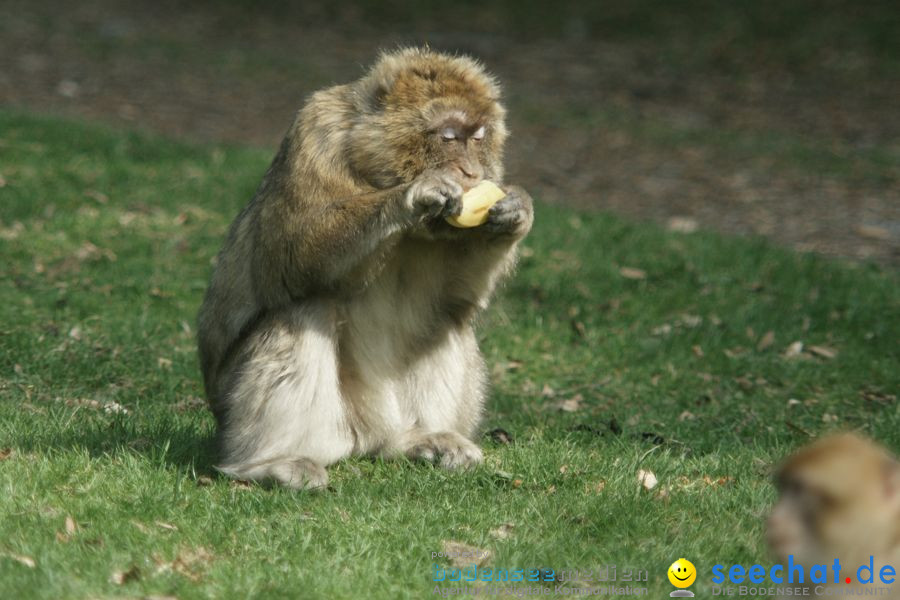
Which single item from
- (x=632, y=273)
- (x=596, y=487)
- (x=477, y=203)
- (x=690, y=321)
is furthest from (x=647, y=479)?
(x=632, y=273)

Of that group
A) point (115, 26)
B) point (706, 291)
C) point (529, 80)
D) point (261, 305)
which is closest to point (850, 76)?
point (529, 80)

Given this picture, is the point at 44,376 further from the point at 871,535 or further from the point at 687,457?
the point at 871,535

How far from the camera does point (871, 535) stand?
2.91m

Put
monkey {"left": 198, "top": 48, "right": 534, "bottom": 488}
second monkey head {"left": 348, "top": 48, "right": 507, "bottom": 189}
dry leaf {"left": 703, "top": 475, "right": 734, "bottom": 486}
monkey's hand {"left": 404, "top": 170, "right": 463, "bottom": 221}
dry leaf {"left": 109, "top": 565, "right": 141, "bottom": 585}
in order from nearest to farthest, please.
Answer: dry leaf {"left": 109, "top": 565, "right": 141, "bottom": 585}
monkey's hand {"left": 404, "top": 170, "right": 463, "bottom": 221}
monkey {"left": 198, "top": 48, "right": 534, "bottom": 488}
second monkey head {"left": 348, "top": 48, "right": 507, "bottom": 189}
dry leaf {"left": 703, "top": 475, "right": 734, "bottom": 486}

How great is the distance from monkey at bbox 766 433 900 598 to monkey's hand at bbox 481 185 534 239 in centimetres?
230

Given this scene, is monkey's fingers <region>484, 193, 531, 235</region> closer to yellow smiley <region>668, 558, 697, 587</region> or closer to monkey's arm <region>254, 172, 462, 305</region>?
monkey's arm <region>254, 172, 462, 305</region>

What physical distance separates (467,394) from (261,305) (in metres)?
1.08

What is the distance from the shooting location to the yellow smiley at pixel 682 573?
4113 millimetres

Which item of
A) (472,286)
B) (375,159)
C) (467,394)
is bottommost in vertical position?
(467,394)

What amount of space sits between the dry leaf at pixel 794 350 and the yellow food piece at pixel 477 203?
3459mm

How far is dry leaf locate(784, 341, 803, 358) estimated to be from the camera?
25.7 feet

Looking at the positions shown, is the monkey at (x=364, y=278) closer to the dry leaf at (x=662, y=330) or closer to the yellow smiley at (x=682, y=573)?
the yellow smiley at (x=682, y=573)

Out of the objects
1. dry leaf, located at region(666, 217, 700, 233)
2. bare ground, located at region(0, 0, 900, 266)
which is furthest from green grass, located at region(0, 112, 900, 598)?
bare ground, located at region(0, 0, 900, 266)

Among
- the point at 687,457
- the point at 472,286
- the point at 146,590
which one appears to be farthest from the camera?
the point at 687,457
